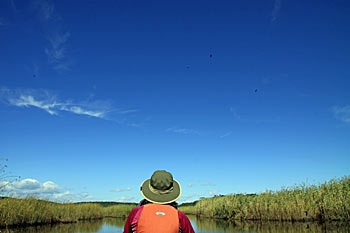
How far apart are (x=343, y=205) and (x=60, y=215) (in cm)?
2577

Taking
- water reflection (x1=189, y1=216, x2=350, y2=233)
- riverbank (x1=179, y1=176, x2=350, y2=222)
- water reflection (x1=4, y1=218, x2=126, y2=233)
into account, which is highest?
riverbank (x1=179, y1=176, x2=350, y2=222)

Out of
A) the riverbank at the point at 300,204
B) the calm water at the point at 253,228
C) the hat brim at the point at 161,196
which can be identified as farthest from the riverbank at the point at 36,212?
the riverbank at the point at 300,204

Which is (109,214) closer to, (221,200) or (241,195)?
(221,200)

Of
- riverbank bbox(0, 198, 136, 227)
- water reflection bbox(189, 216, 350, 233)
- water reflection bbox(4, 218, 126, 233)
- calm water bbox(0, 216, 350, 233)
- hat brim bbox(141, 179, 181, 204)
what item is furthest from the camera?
water reflection bbox(4, 218, 126, 233)

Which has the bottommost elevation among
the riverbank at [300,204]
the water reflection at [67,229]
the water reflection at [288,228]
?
the water reflection at [67,229]

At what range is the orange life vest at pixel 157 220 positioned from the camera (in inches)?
126

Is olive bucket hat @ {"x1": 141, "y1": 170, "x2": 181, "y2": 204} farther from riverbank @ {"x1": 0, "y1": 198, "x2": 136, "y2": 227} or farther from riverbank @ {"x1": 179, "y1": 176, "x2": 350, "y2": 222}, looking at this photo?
riverbank @ {"x1": 179, "y1": 176, "x2": 350, "y2": 222}

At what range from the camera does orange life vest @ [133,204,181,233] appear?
320cm

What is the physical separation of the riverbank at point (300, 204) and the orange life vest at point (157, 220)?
1859 centimetres

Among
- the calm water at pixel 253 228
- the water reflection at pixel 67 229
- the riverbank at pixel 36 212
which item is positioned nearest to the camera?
the calm water at pixel 253 228

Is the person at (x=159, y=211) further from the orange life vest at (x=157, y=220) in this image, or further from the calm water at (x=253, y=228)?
the calm water at (x=253, y=228)

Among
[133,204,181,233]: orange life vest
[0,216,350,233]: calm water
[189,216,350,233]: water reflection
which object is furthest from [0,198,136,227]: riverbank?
[189,216,350,233]: water reflection

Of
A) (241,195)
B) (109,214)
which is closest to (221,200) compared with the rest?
(241,195)

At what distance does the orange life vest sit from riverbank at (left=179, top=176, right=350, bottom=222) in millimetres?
18592
